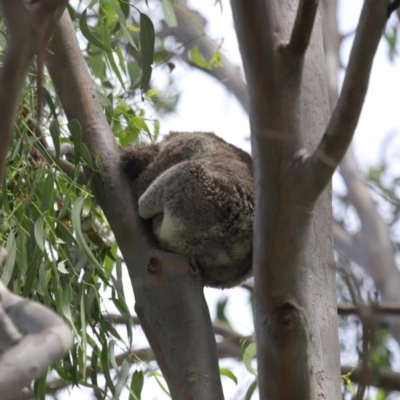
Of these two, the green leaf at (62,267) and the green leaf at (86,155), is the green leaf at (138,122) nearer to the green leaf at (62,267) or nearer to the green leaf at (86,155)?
the green leaf at (86,155)

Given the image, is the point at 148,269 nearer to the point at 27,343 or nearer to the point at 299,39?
the point at 299,39

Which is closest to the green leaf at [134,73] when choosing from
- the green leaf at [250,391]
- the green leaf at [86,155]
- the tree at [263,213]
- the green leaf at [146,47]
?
the tree at [263,213]

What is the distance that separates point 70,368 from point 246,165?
113 centimetres

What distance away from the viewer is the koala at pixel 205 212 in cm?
250

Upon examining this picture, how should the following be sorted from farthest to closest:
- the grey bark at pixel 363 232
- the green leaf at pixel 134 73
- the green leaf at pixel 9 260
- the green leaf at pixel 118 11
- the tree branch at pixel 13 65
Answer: the grey bark at pixel 363 232, the green leaf at pixel 134 73, the green leaf at pixel 118 11, the green leaf at pixel 9 260, the tree branch at pixel 13 65

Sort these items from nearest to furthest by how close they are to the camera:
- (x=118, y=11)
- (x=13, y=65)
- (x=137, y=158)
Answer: (x=13, y=65), (x=118, y=11), (x=137, y=158)

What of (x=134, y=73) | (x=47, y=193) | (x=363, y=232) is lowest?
(x=47, y=193)

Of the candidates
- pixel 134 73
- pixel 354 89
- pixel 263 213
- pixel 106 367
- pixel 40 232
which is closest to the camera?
pixel 354 89

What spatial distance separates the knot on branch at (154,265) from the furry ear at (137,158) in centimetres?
44

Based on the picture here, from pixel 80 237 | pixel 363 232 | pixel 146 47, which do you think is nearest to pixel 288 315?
pixel 80 237

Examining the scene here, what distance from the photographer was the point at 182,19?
6.88m

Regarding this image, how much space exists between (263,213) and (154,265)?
0.73 metres

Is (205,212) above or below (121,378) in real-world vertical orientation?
above

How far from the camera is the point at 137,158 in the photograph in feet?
8.70
